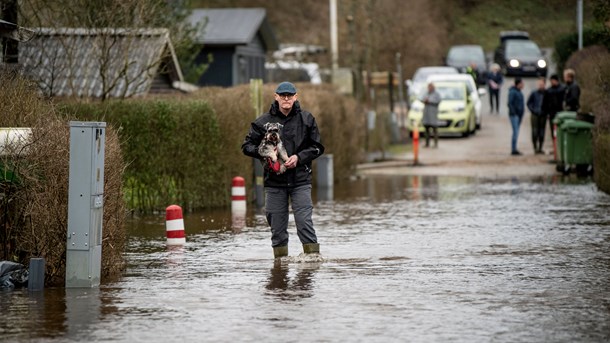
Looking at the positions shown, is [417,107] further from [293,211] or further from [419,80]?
[293,211]

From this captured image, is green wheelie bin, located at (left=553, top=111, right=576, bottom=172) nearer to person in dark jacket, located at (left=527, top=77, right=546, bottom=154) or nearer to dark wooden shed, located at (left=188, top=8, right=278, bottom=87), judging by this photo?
person in dark jacket, located at (left=527, top=77, right=546, bottom=154)

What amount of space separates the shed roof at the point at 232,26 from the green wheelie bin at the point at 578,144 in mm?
21712

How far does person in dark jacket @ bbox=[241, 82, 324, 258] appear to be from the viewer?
1427 cm

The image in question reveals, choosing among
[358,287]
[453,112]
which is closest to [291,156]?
[358,287]

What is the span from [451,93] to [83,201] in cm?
3163

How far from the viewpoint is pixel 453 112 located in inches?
1666

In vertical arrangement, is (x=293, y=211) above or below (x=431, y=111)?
below

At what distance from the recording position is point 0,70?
54.6 feet

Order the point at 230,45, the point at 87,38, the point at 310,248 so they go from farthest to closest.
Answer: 1. the point at 230,45
2. the point at 87,38
3. the point at 310,248

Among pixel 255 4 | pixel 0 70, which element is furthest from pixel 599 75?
pixel 255 4

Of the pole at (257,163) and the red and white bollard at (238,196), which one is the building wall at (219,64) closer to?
the pole at (257,163)

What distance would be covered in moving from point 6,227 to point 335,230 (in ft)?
19.5

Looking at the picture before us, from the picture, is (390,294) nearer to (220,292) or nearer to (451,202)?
(220,292)

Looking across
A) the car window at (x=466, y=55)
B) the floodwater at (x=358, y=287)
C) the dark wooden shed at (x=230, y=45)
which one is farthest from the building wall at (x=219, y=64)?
the floodwater at (x=358, y=287)
